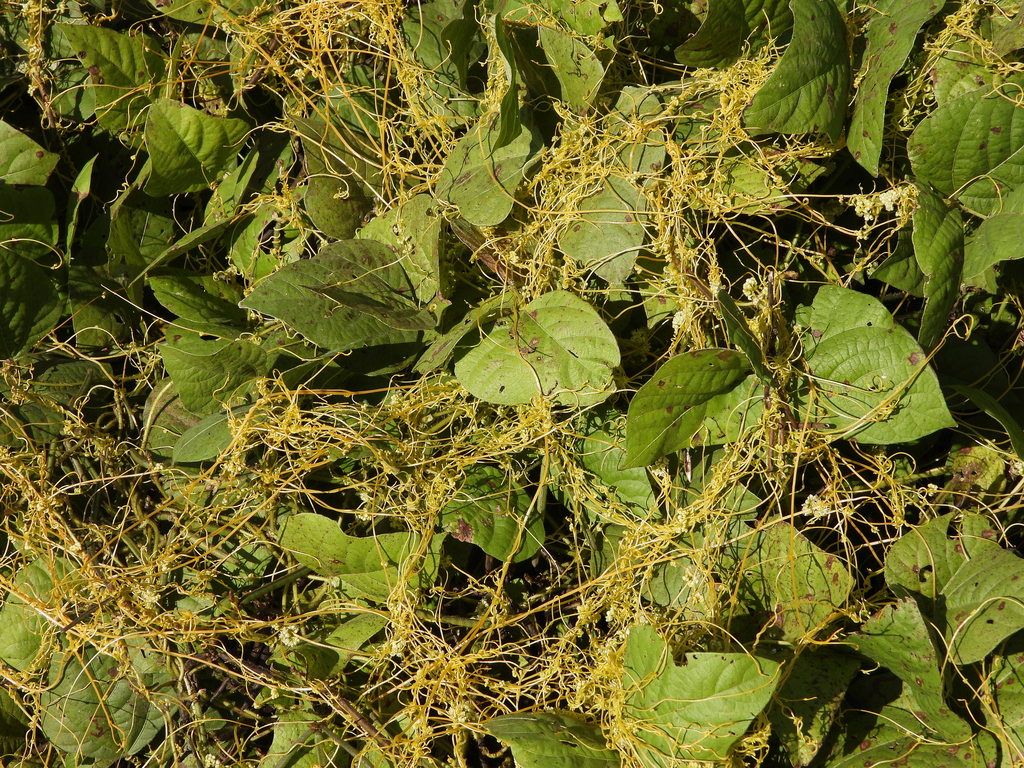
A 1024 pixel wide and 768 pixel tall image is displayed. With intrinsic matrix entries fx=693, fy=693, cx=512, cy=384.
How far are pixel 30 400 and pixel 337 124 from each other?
2.36 ft

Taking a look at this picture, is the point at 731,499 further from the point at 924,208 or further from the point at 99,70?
the point at 99,70

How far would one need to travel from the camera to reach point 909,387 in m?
0.95

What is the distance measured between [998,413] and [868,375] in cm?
18

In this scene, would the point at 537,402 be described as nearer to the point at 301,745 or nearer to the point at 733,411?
the point at 733,411

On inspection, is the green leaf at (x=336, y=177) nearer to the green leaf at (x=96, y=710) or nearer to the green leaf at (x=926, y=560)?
the green leaf at (x=96, y=710)

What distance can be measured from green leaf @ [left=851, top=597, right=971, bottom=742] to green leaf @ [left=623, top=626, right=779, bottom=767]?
173 millimetres

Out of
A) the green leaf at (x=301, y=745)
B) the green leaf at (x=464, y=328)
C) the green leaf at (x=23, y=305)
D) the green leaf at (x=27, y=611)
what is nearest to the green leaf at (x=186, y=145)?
the green leaf at (x=23, y=305)

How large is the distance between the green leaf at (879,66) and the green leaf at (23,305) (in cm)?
136

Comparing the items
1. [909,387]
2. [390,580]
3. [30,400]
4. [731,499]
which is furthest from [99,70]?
[909,387]

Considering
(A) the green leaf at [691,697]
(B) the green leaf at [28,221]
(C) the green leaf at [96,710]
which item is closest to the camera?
(A) the green leaf at [691,697]

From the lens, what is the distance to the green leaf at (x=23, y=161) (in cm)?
123

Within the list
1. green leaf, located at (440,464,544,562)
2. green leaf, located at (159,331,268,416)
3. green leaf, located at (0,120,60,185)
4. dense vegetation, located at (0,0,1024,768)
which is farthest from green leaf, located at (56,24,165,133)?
green leaf, located at (440,464,544,562)

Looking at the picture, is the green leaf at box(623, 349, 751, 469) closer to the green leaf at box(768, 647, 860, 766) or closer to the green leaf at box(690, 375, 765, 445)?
the green leaf at box(690, 375, 765, 445)

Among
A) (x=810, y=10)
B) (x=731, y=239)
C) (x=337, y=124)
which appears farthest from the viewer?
(x=337, y=124)
